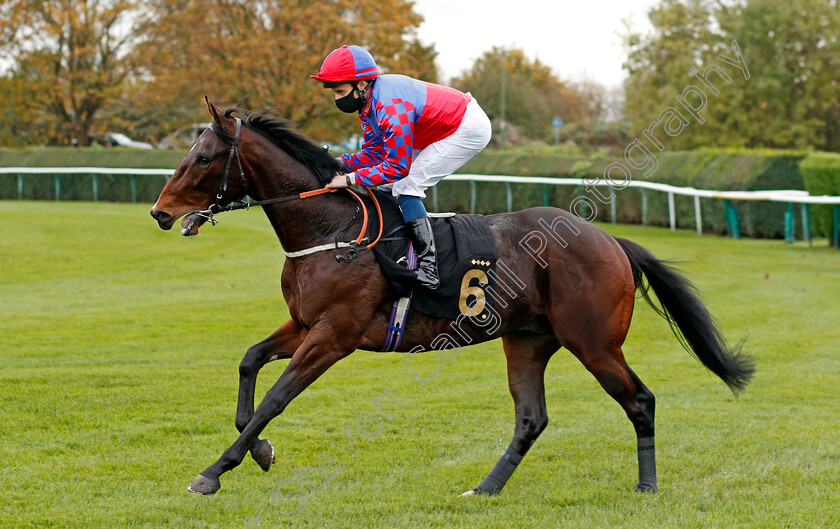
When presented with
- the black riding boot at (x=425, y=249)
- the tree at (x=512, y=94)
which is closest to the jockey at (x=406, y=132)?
the black riding boot at (x=425, y=249)

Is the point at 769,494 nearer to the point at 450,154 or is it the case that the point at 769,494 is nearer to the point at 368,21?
the point at 450,154

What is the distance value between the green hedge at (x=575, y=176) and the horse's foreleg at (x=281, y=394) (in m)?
11.7

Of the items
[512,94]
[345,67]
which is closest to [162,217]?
[345,67]

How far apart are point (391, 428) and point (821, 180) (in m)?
10.7

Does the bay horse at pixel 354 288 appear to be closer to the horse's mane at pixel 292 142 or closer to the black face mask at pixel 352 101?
the horse's mane at pixel 292 142

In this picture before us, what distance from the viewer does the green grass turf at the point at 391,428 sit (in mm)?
3857

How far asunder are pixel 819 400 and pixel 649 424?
2346 millimetres

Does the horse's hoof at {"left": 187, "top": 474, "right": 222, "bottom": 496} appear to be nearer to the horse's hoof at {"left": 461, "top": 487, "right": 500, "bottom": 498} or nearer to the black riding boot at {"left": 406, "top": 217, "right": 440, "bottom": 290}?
the horse's hoof at {"left": 461, "top": 487, "right": 500, "bottom": 498}

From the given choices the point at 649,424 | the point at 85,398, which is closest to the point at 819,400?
the point at 649,424

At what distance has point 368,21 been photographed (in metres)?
27.0

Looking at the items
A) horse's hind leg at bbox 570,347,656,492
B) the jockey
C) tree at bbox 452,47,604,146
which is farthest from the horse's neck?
tree at bbox 452,47,604,146

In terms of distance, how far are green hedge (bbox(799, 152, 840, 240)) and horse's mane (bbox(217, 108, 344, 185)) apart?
11.2 metres

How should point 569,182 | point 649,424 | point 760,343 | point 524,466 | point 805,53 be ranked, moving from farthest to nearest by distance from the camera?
1. point 805,53
2. point 569,182
3. point 760,343
4. point 524,466
5. point 649,424

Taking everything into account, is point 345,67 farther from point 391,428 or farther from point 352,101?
point 391,428
